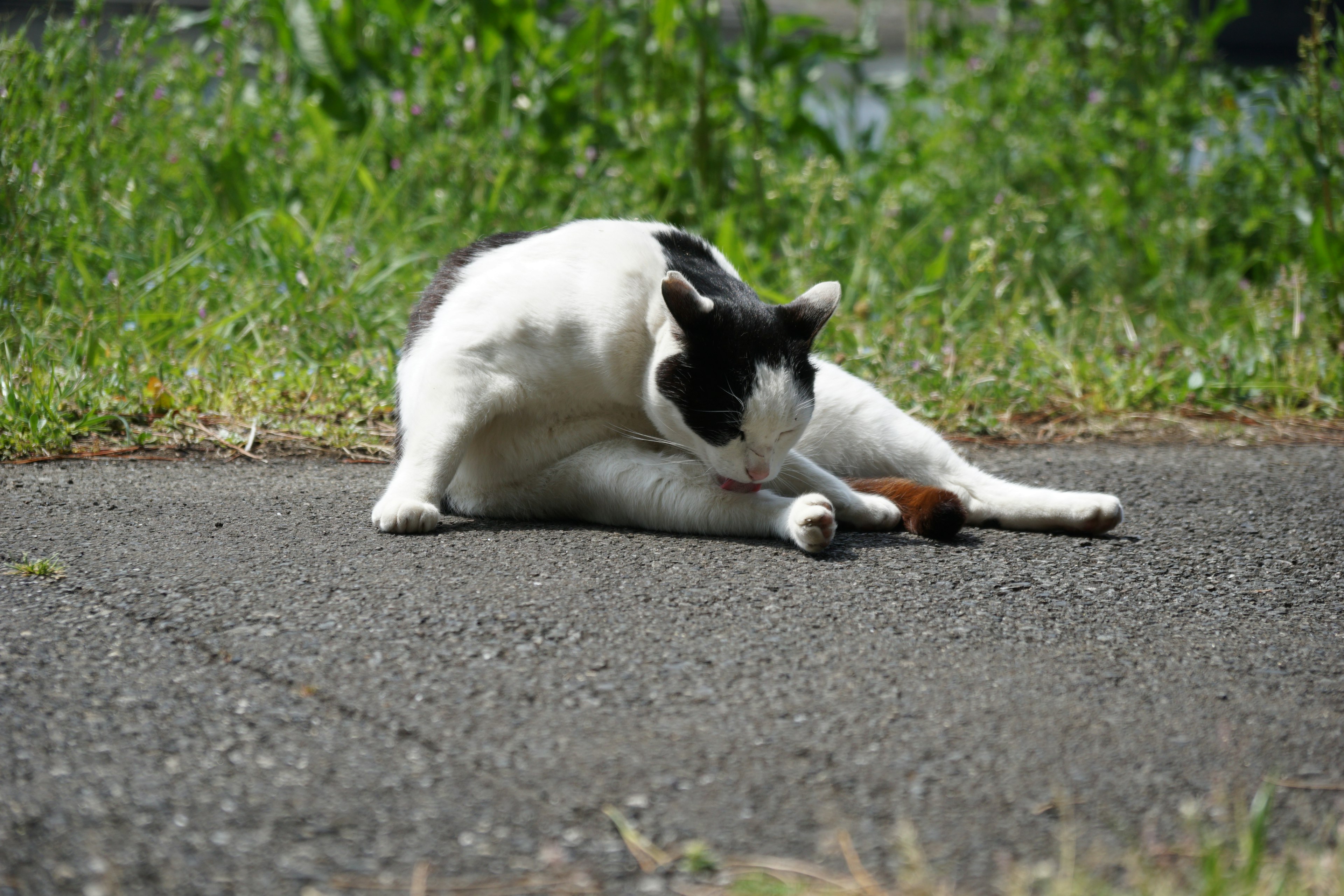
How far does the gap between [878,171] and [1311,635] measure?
4644 mm

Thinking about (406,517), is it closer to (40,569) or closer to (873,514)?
(40,569)

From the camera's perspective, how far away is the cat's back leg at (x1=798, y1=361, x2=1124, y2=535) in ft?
8.92

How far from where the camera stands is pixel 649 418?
109 inches

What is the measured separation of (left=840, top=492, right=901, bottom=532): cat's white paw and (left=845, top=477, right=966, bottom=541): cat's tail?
3 centimetres

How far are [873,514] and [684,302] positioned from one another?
2.30 ft

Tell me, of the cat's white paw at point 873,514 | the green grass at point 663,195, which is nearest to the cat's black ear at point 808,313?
the cat's white paw at point 873,514

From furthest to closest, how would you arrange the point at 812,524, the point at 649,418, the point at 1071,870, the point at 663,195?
the point at 663,195 < the point at 649,418 < the point at 812,524 < the point at 1071,870

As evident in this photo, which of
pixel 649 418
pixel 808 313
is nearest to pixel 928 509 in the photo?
pixel 808 313

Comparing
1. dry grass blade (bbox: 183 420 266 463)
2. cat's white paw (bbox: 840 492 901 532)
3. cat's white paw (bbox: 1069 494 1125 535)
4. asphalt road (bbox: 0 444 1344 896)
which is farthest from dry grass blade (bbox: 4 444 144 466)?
cat's white paw (bbox: 1069 494 1125 535)

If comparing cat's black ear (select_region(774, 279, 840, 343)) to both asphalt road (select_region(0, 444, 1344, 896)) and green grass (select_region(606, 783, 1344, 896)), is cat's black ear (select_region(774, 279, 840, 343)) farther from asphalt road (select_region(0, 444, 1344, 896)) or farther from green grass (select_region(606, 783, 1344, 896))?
green grass (select_region(606, 783, 1344, 896))

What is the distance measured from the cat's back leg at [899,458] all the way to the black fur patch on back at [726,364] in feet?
1.07

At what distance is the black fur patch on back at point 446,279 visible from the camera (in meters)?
2.90

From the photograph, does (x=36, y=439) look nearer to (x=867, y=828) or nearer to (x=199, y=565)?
(x=199, y=565)

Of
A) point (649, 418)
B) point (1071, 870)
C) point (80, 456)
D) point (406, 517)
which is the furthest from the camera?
point (80, 456)
